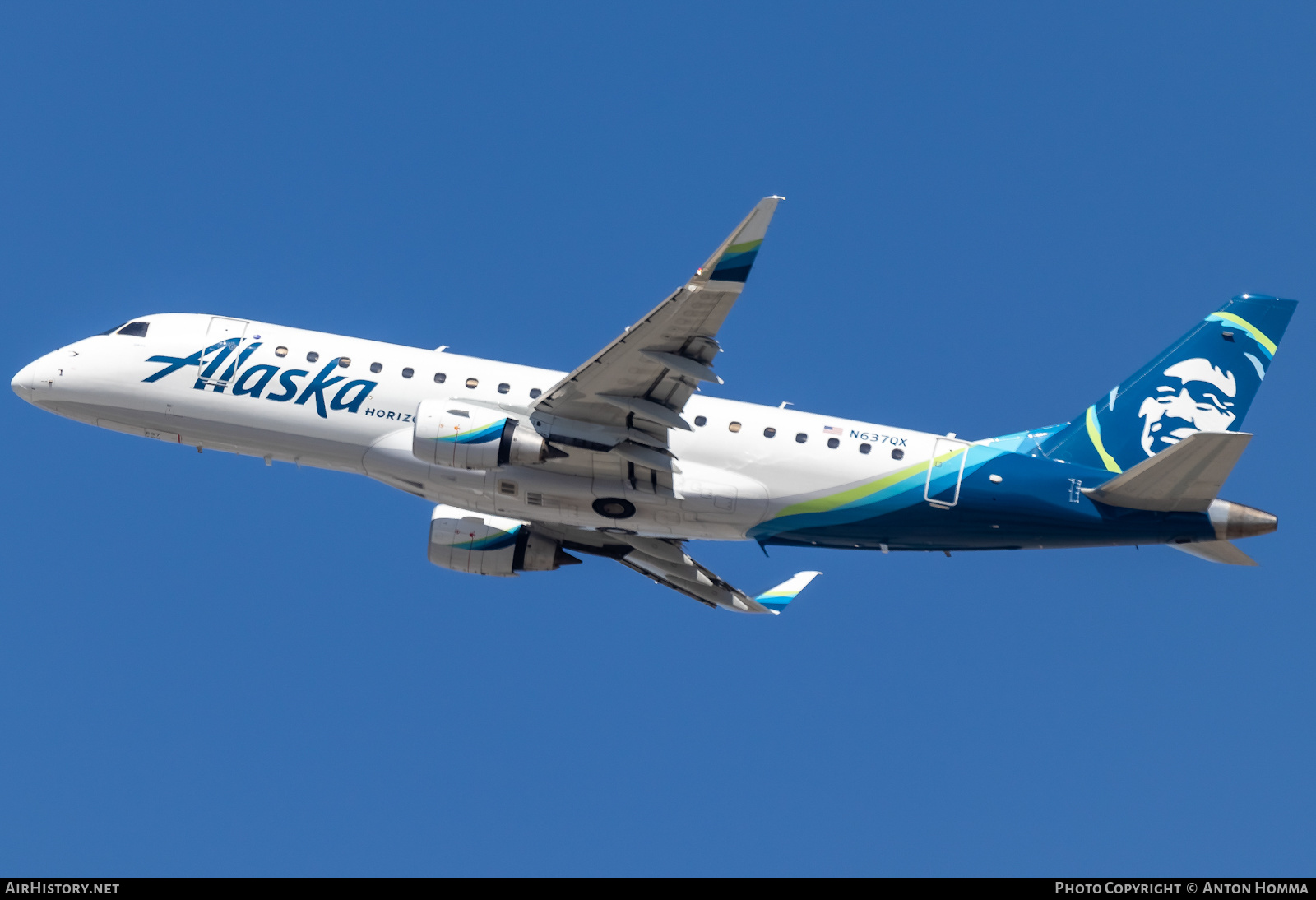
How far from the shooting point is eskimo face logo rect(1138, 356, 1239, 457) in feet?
123

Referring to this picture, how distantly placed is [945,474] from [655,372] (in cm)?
→ 800

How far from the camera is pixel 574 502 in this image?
3659cm

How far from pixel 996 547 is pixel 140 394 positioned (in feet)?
73.2

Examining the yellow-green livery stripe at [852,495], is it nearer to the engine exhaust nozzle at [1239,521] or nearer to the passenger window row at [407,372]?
the engine exhaust nozzle at [1239,521]

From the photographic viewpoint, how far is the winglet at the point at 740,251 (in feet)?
99.6

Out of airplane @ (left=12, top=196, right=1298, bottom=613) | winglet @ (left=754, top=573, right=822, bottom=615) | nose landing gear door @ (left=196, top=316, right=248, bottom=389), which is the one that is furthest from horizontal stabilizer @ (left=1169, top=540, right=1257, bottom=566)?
nose landing gear door @ (left=196, top=316, right=248, bottom=389)

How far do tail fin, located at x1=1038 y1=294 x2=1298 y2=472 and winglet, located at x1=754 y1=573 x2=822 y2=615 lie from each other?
9.08 meters

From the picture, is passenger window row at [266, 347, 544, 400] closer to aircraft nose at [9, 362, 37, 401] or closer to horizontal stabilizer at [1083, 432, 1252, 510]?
aircraft nose at [9, 362, 37, 401]

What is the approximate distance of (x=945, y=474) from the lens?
3650cm

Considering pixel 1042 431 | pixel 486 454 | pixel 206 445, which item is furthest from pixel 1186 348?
pixel 206 445

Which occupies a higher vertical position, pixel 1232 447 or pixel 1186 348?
pixel 1186 348

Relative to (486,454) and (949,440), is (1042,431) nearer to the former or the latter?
(949,440)

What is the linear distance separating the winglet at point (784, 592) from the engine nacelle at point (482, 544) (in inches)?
268

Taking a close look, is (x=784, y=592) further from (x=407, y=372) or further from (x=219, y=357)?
(x=219, y=357)
